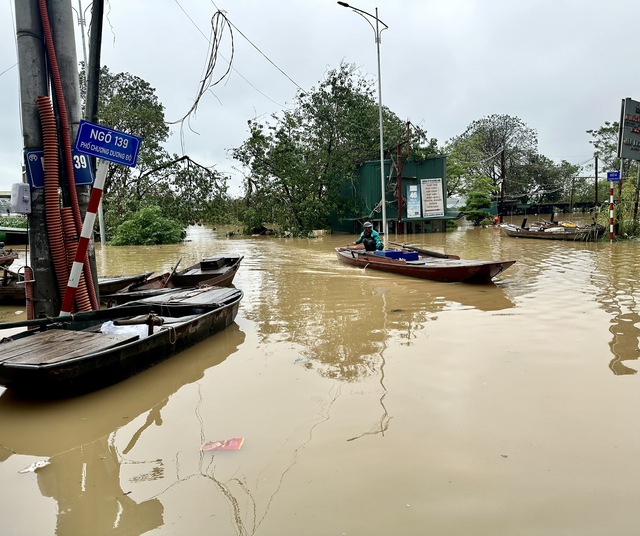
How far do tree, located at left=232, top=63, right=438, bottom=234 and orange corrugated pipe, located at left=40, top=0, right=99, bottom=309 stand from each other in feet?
71.0

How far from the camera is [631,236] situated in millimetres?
18656

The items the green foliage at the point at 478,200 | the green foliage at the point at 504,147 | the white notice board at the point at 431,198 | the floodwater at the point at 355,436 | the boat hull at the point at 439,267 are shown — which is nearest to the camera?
the floodwater at the point at 355,436

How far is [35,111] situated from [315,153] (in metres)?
22.7

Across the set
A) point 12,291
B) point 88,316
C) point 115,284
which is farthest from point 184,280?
point 88,316

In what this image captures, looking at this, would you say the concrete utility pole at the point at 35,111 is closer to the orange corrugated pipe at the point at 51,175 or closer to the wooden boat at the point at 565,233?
the orange corrugated pipe at the point at 51,175

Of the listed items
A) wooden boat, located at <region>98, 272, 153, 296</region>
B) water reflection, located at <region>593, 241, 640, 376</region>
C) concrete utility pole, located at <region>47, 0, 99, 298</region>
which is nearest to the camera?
water reflection, located at <region>593, 241, 640, 376</region>

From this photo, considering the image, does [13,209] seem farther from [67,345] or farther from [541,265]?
[541,265]

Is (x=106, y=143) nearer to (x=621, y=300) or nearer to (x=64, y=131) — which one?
(x=64, y=131)

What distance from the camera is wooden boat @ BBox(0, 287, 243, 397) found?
4023 mm

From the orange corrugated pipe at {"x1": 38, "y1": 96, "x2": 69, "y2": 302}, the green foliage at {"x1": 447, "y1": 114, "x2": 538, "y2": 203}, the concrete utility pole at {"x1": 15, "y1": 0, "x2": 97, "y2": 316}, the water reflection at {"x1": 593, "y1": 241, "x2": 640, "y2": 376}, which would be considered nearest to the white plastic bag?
the concrete utility pole at {"x1": 15, "y1": 0, "x2": 97, "y2": 316}

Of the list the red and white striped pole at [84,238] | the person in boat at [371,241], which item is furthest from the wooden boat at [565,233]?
the red and white striped pole at [84,238]

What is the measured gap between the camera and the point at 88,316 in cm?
527

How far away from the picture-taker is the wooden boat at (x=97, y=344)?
402 cm

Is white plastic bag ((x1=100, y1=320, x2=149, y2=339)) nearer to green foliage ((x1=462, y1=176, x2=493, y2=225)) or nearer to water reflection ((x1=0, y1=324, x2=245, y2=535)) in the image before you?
water reflection ((x1=0, y1=324, x2=245, y2=535))
